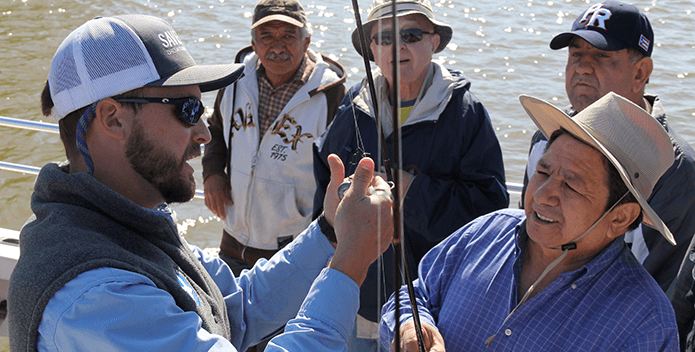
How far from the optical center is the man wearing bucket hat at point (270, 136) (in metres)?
3.43

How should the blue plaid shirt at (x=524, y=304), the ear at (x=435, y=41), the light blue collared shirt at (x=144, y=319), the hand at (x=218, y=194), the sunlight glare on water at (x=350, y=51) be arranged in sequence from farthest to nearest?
the sunlight glare on water at (x=350, y=51)
the hand at (x=218, y=194)
the ear at (x=435, y=41)
the blue plaid shirt at (x=524, y=304)
the light blue collared shirt at (x=144, y=319)

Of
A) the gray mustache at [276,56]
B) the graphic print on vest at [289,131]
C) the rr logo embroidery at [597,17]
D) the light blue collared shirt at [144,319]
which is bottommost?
the graphic print on vest at [289,131]

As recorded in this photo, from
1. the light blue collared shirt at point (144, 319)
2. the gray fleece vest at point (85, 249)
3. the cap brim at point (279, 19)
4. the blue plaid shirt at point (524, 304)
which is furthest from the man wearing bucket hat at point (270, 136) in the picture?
the light blue collared shirt at point (144, 319)

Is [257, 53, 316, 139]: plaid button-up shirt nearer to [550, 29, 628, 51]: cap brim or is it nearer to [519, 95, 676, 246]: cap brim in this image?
[550, 29, 628, 51]: cap brim

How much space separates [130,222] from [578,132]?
1.23 m

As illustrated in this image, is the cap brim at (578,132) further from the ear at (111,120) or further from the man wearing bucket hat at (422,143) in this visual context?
the ear at (111,120)

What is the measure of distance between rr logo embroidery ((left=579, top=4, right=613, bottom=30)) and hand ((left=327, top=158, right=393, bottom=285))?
1535 mm

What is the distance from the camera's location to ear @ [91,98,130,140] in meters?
1.63

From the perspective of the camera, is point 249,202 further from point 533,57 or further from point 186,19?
point 186,19

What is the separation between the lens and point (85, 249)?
143 cm

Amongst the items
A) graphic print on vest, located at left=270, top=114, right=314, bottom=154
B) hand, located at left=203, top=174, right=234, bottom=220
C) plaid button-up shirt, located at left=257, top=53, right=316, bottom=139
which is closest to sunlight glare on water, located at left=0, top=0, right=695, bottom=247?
hand, located at left=203, top=174, right=234, bottom=220

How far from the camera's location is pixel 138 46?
5.42 feet

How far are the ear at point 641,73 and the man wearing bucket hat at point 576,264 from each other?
2.54ft

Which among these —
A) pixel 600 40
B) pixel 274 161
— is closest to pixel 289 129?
pixel 274 161
